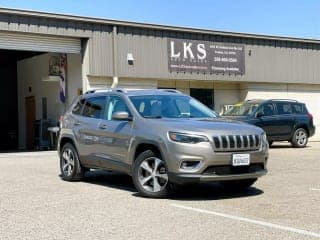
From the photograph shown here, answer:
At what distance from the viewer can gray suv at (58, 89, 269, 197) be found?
8586 mm

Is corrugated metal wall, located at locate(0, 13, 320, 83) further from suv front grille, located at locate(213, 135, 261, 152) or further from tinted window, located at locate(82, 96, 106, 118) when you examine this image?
suv front grille, located at locate(213, 135, 261, 152)

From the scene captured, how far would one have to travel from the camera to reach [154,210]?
788 centimetres

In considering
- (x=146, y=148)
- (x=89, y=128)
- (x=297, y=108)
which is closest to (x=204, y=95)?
(x=297, y=108)

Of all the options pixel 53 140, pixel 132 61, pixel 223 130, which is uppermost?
pixel 132 61

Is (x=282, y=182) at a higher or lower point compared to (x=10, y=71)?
lower

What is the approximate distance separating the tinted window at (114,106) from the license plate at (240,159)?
226 cm

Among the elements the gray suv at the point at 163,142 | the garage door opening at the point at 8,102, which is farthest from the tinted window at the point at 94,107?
the garage door opening at the point at 8,102

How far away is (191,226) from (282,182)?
4.41 metres

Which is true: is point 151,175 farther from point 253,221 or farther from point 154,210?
point 253,221

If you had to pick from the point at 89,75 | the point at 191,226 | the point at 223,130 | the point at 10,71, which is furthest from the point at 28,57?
the point at 191,226

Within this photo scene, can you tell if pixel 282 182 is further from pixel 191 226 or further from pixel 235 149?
pixel 191 226

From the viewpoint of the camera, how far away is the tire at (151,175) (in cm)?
888

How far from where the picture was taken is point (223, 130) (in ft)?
28.7

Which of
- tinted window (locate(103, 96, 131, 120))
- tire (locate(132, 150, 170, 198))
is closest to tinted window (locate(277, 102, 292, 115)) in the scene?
tinted window (locate(103, 96, 131, 120))
